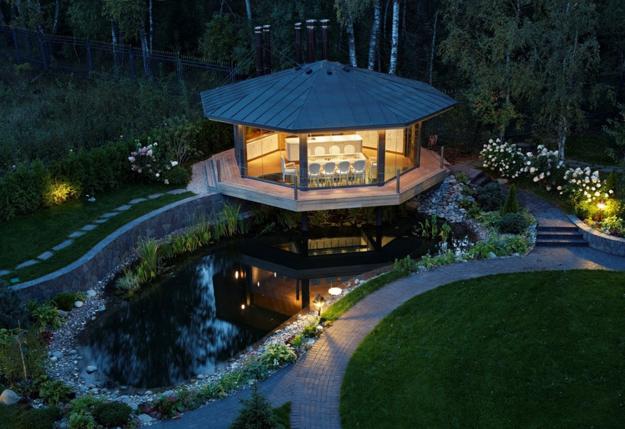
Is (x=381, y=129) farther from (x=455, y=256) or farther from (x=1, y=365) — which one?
(x=1, y=365)

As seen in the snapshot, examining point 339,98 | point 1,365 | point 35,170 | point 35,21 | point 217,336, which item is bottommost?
point 217,336

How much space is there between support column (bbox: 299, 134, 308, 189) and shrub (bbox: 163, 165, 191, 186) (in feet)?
12.3

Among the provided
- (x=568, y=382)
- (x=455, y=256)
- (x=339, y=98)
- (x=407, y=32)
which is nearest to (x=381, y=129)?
(x=339, y=98)

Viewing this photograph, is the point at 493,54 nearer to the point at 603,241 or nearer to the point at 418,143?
the point at 418,143

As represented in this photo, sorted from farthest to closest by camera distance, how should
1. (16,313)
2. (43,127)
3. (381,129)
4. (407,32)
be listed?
(407,32), (43,127), (381,129), (16,313)

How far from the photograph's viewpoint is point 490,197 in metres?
18.2

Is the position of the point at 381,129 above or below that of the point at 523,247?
above

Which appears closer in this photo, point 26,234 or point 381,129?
point 26,234

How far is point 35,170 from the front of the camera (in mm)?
16047

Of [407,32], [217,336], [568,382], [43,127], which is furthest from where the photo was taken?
[407,32]

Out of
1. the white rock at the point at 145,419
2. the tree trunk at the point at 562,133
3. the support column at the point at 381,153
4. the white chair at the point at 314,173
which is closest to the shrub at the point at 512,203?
the support column at the point at 381,153

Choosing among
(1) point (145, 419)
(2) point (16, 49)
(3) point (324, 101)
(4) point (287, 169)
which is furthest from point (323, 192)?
(2) point (16, 49)

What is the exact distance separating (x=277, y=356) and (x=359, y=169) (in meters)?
7.54

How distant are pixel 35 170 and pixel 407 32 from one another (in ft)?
57.6
